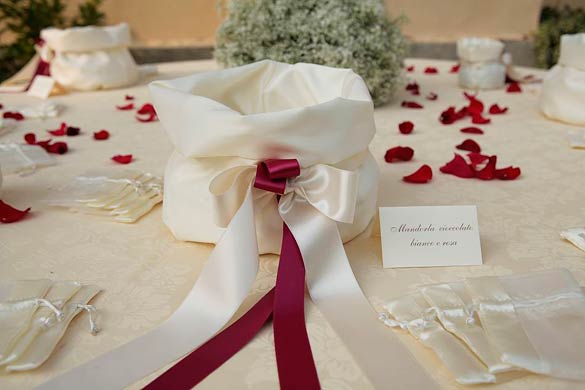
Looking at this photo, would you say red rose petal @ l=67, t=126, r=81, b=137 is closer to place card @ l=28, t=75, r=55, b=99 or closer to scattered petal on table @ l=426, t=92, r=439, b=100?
place card @ l=28, t=75, r=55, b=99

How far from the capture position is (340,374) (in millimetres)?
692

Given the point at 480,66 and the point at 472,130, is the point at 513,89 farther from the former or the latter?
the point at 472,130

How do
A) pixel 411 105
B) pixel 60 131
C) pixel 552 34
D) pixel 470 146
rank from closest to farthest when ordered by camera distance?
1. pixel 470 146
2. pixel 60 131
3. pixel 411 105
4. pixel 552 34

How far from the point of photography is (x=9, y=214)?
1149 millimetres

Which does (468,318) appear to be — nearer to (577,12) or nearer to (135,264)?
(135,264)

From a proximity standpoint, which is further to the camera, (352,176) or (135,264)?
(135,264)

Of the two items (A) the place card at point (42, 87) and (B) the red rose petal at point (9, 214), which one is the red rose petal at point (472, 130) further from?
(A) the place card at point (42, 87)

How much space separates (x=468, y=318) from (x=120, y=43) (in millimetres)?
1944

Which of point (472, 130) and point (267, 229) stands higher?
point (267, 229)

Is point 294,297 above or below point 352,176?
below

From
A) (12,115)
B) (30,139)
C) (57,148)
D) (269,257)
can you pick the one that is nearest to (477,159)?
(269,257)

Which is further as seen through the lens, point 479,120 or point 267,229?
point 479,120

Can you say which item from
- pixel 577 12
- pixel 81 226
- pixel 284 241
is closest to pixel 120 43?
pixel 81 226

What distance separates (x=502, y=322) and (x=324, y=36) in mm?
1424
